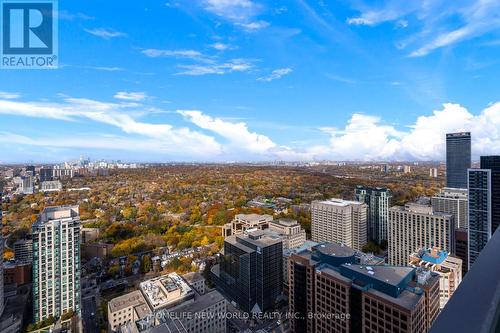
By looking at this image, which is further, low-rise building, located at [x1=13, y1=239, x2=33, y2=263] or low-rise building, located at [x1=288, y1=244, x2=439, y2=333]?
low-rise building, located at [x1=13, y1=239, x2=33, y2=263]

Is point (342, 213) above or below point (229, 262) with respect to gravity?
above

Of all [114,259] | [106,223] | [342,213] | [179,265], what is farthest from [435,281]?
[106,223]

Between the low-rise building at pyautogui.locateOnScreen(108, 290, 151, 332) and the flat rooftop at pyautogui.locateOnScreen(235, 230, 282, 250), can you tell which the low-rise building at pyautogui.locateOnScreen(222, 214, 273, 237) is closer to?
the flat rooftop at pyautogui.locateOnScreen(235, 230, 282, 250)

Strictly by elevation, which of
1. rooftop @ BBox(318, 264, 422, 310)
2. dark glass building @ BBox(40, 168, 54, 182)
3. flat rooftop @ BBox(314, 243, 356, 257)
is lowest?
rooftop @ BBox(318, 264, 422, 310)

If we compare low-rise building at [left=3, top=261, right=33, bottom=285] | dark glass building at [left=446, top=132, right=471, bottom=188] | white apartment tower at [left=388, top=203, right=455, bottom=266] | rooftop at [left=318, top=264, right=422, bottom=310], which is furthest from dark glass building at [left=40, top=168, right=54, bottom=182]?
dark glass building at [left=446, top=132, right=471, bottom=188]

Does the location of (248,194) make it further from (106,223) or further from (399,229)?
(399,229)

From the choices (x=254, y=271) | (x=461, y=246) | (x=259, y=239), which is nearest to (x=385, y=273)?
(x=254, y=271)
